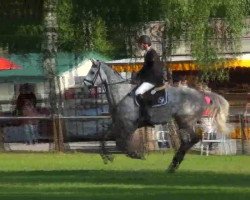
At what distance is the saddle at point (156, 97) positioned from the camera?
2258cm

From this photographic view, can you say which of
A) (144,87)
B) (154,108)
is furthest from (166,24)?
(144,87)

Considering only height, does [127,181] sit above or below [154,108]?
below

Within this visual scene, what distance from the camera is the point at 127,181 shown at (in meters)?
19.2

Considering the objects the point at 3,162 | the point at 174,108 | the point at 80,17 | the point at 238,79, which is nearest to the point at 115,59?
the point at 238,79

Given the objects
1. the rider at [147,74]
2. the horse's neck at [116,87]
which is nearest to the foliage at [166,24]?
the horse's neck at [116,87]

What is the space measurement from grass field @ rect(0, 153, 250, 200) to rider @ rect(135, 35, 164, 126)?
45.2 inches

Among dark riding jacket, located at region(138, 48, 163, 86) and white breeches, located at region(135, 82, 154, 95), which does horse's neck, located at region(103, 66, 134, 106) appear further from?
dark riding jacket, located at region(138, 48, 163, 86)

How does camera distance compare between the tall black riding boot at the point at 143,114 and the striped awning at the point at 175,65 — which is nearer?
the tall black riding boot at the point at 143,114

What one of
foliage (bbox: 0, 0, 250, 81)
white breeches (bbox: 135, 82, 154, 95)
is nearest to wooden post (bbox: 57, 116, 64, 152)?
foliage (bbox: 0, 0, 250, 81)

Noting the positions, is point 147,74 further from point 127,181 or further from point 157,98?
point 127,181

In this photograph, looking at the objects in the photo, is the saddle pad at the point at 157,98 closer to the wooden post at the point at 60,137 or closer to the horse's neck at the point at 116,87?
the horse's neck at the point at 116,87

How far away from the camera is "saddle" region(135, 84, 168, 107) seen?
74.1 feet

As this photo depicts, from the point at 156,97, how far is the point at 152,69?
934 millimetres

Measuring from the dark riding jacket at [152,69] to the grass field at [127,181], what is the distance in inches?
68.9
